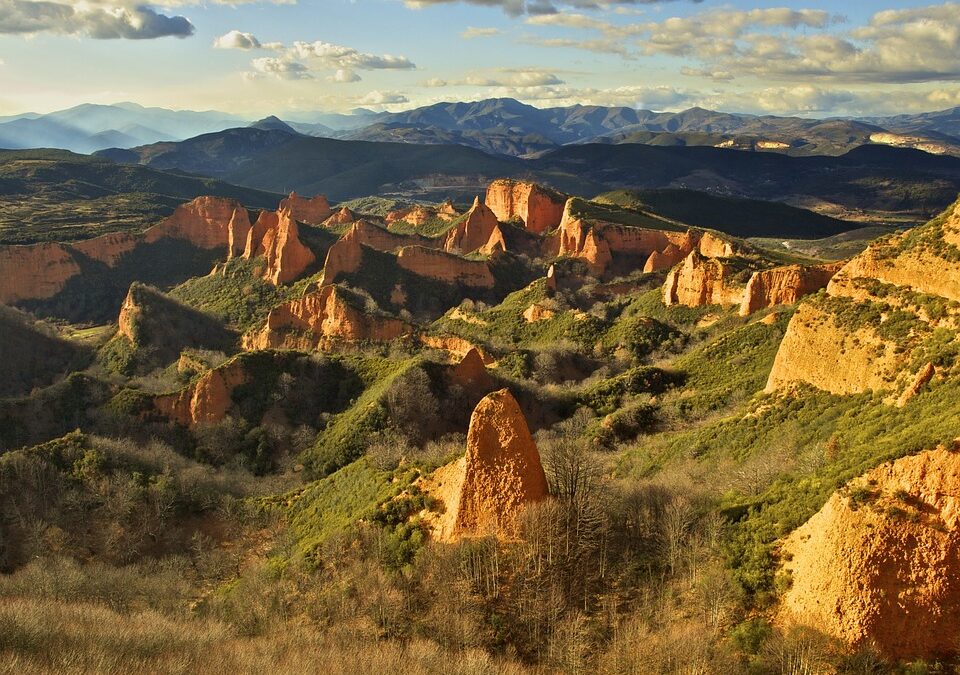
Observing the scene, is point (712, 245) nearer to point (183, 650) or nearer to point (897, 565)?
point (897, 565)

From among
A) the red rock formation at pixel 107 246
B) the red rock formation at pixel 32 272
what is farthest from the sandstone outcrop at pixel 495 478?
the red rock formation at pixel 107 246

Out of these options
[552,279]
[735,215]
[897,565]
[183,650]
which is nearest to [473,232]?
[552,279]

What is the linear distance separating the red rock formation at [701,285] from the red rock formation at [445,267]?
24.4 m

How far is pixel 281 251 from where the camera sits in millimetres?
76562

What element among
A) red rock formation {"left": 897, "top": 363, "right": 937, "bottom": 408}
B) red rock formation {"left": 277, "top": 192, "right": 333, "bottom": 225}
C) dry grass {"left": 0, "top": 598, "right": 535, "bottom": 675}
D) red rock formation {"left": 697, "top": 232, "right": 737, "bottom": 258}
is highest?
red rock formation {"left": 277, "top": 192, "right": 333, "bottom": 225}

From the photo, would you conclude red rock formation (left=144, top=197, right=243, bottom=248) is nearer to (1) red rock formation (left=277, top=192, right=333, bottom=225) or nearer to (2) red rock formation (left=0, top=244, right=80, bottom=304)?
(2) red rock formation (left=0, top=244, right=80, bottom=304)

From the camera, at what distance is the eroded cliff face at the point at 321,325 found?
57.6 metres

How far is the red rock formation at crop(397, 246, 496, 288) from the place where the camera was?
78188 millimetres

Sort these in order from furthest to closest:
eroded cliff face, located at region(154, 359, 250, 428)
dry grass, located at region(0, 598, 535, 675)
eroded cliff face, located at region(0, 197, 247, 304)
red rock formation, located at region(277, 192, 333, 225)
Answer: red rock formation, located at region(277, 192, 333, 225) → eroded cliff face, located at region(0, 197, 247, 304) → eroded cliff face, located at region(154, 359, 250, 428) → dry grass, located at region(0, 598, 535, 675)

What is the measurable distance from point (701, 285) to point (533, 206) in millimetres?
45319

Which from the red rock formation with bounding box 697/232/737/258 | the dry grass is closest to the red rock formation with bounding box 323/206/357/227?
the red rock formation with bounding box 697/232/737/258

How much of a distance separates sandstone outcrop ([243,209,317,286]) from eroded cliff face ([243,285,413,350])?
45.9 ft

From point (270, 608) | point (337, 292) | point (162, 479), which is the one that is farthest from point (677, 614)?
point (337, 292)

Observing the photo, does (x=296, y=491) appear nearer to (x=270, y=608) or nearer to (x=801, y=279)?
(x=270, y=608)
